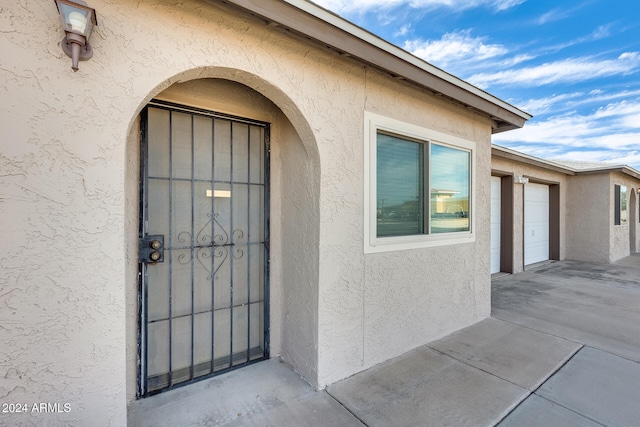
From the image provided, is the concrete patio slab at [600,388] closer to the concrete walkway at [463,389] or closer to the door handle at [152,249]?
the concrete walkway at [463,389]

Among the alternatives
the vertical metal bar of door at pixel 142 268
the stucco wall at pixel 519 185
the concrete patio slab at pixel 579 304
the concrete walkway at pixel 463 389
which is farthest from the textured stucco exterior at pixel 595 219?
the vertical metal bar of door at pixel 142 268

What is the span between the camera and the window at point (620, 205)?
33.4 feet

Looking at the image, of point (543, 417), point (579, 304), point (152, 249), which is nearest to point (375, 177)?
point (152, 249)

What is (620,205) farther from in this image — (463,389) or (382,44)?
(382,44)

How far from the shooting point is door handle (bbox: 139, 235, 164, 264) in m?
2.63

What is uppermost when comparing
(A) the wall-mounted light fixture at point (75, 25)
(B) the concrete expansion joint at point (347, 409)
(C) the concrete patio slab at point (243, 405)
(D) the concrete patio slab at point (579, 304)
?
(A) the wall-mounted light fixture at point (75, 25)

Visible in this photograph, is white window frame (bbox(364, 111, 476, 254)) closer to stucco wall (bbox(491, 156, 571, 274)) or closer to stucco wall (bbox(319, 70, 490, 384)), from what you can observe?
stucco wall (bbox(319, 70, 490, 384))

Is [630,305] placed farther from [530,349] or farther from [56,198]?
[56,198]

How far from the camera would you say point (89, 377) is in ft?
6.01

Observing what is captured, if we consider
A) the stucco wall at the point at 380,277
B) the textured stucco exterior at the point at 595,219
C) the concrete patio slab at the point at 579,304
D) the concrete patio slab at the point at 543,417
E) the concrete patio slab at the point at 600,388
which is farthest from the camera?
the textured stucco exterior at the point at 595,219

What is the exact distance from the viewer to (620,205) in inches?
415

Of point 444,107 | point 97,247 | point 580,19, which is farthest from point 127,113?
point 580,19

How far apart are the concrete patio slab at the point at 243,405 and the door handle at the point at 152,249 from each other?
1342mm

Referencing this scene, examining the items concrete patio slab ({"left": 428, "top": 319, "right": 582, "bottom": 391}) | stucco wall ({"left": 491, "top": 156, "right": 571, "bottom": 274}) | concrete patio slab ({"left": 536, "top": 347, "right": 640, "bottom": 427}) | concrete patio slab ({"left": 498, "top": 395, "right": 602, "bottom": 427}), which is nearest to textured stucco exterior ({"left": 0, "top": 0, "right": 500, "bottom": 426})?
concrete patio slab ({"left": 428, "top": 319, "right": 582, "bottom": 391})
